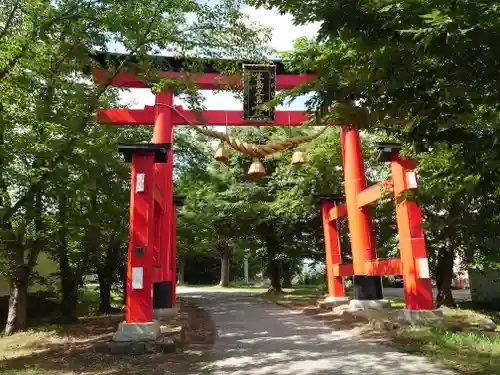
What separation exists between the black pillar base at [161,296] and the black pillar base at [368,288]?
5.18 metres

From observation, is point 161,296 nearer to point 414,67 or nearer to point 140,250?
point 140,250

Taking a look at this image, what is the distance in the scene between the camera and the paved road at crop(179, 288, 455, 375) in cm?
558

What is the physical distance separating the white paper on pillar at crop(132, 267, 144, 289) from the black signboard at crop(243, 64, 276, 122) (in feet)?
15.9

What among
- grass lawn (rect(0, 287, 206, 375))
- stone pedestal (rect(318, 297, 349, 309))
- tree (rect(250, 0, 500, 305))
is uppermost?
tree (rect(250, 0, 500, 305))

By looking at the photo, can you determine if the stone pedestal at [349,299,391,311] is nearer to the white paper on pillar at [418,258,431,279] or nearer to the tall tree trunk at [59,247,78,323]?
the white paper on pillar at [418,258,431,279]

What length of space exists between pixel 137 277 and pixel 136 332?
987 mm

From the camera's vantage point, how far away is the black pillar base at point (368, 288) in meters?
11.3

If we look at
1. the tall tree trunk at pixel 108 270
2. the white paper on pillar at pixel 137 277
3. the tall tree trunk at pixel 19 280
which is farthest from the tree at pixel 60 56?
the tall tree trunk at pixel 108 270

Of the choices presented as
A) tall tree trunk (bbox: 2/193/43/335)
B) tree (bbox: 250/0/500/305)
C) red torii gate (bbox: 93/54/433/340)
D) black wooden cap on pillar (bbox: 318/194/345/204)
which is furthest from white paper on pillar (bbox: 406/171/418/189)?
tall tree trunk (bbox: 2/193/43/335)

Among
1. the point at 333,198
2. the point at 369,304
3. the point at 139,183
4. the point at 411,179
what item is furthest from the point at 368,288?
the point at 139,183

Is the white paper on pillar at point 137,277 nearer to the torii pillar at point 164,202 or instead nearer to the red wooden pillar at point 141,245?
the red wooden pillar at point 141,245

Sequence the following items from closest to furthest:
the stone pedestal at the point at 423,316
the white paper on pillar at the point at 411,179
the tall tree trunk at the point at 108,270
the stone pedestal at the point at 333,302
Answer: the stone pedestal at the point at 423,316, the white paper on pillar at the point at 411,179, the stone pedestal at the point at 333,302, the tall tree trunk at the point at 108,270

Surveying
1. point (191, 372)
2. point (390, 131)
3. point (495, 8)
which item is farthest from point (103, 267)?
point (495, 8)

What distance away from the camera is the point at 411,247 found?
8.98m
